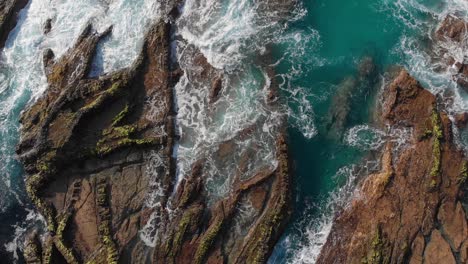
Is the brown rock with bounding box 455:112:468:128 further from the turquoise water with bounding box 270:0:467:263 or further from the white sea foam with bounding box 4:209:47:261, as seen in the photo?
the white sea foam with bounding box 4:209:47:261

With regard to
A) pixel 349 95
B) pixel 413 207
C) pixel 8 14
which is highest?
pixel 8 14

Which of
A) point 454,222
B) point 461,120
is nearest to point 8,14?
point 461,120

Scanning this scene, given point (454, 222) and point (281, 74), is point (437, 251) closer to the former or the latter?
point (454, 222)

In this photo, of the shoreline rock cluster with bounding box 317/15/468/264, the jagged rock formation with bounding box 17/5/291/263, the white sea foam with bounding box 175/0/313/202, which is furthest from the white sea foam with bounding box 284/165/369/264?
the white sea foam with bounding box 175/0/313/202

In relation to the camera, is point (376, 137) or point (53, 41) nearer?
point (376, 137)

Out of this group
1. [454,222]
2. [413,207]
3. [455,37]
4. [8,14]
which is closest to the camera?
[454,222]

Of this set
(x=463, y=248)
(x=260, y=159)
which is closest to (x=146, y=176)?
(x=260, y=159)

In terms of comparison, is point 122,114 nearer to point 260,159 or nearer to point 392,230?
point 260,159
